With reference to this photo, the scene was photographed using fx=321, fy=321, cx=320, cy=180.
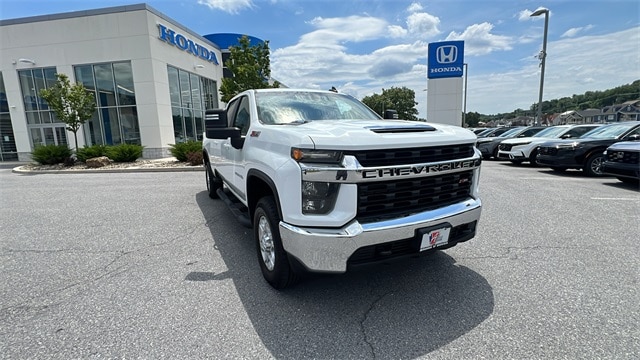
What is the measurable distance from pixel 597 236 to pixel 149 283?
5.36 metres

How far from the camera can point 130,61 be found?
1686 centimetres

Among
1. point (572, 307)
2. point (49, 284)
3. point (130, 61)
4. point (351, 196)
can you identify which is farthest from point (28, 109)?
point (572, 307)

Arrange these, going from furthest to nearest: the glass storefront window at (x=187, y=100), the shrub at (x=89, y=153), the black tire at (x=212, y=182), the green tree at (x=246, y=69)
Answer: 1. the glass storefront window at (x=187, y=100)
2. the green tree at (x=246, y=69)
3. the shrub at (x=89, y=153)
4. the black tire at (x=212, y=182)

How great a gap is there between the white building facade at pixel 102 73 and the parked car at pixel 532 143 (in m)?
16.5

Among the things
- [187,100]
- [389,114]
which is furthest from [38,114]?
[389,114]

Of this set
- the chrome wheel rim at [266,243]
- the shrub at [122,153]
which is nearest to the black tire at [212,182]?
the chrome wheel rim at [266,243]

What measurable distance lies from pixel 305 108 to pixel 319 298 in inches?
83.2

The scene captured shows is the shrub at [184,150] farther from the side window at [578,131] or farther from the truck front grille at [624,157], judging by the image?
the side window at [578,131]

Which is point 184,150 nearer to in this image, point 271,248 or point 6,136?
point 271,248

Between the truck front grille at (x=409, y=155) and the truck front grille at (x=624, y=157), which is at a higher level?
the truck front grille at (x=409, y=155)

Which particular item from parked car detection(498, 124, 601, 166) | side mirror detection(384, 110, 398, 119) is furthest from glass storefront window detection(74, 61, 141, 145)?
parked car detection(498, 124, 601, 166)

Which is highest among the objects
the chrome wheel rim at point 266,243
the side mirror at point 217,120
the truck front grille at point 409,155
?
the side mirror at point 217,120

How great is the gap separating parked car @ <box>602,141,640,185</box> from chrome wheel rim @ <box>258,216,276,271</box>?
26.9 feet

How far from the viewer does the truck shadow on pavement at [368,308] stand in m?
2.21
